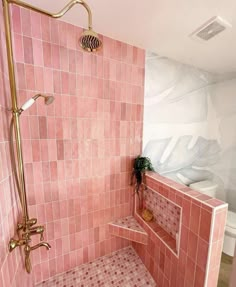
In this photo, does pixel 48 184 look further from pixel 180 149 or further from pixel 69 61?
pixel 180 149

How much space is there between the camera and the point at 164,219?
1.25 metres

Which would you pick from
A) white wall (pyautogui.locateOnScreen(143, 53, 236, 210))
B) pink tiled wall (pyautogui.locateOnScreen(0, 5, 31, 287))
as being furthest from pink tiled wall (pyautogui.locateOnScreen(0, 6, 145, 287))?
white wall (pyautogui.locateOnScreen(143, 53, 236, 210))

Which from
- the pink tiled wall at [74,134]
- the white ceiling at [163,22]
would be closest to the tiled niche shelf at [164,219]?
the pink tiled wall at [74,134]

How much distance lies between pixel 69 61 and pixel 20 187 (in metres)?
1.00

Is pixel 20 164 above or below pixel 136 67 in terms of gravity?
below

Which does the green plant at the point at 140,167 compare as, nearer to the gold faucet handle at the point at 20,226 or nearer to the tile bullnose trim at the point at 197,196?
the tile bullnose trim at the point at 197,196

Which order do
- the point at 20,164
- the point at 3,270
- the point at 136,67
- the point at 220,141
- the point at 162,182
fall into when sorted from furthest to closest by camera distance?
the point at 220,141
the point at 136,67
the point at 162,182
the point at 20,164
the point at 3,270

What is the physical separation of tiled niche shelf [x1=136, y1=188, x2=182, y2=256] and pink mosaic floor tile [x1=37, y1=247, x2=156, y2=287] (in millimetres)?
423

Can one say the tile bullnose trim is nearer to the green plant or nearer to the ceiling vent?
the green plant

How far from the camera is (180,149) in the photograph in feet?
5.93

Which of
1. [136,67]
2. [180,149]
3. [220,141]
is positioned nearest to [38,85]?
[136,67]

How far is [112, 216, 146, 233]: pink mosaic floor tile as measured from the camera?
1408mm

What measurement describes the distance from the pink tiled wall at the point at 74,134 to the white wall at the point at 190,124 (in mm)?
203

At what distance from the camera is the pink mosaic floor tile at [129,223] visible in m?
1.41
